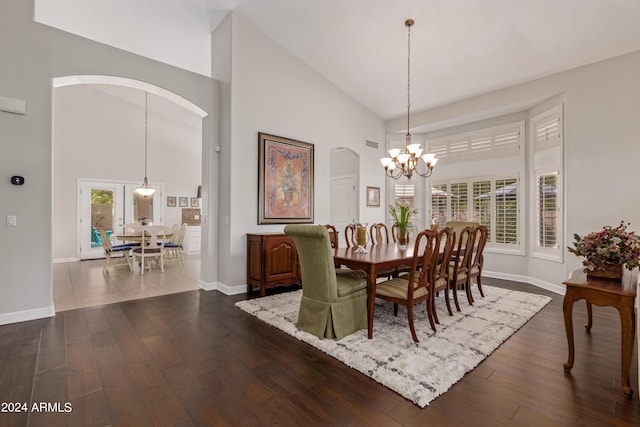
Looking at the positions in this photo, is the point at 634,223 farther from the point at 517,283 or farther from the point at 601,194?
the point at 517,283

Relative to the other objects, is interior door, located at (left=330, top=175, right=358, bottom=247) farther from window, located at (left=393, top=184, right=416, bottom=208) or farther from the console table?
the console table

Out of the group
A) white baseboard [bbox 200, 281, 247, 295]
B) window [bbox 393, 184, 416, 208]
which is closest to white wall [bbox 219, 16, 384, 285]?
white baseboard [bbox 200, 281, 247, 295]

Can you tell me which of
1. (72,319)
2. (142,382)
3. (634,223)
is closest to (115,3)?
(72,319)

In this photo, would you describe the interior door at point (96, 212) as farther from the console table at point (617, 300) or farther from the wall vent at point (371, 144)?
the console table at point (617, 300)

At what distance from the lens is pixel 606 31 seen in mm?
3795

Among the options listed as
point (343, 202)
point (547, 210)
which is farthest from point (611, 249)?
point (343, 202)

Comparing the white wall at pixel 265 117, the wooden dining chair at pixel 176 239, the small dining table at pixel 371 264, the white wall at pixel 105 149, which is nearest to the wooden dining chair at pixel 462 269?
the small dining table at pixel 371 264

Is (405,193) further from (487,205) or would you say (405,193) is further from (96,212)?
→ (96,212)

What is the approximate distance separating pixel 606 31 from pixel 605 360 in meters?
3.97

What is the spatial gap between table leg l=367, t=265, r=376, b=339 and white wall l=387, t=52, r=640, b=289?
3.64 m

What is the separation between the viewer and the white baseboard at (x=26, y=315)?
3.24 meters

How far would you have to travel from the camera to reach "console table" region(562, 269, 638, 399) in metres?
2.00

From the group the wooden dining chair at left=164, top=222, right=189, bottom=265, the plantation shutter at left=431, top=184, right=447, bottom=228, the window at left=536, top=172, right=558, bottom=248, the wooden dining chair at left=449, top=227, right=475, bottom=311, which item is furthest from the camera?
the wooden dining chair at left=164, top=222, right=189, bottom=265

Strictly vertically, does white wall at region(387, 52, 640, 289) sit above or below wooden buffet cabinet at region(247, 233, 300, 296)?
above
